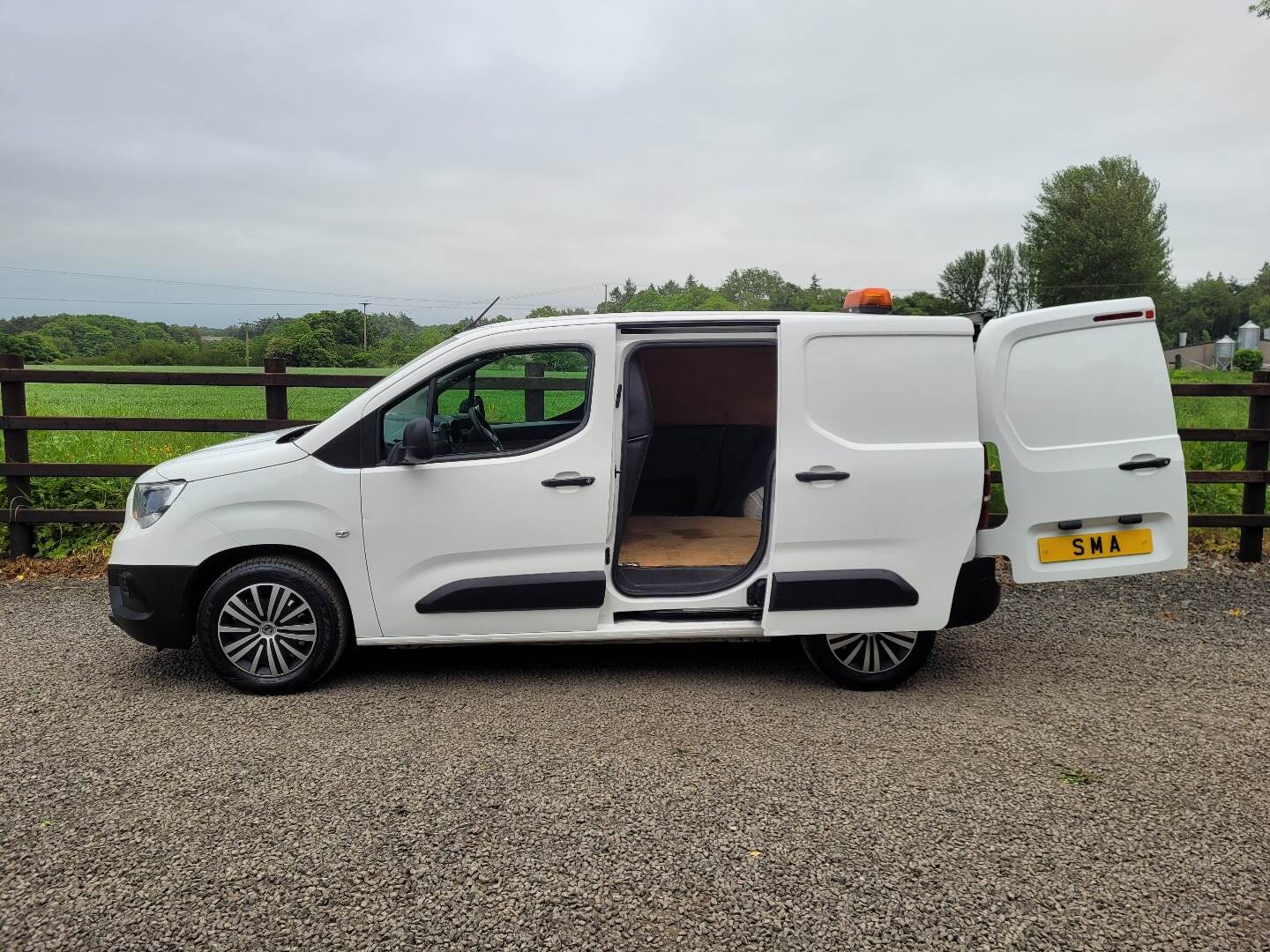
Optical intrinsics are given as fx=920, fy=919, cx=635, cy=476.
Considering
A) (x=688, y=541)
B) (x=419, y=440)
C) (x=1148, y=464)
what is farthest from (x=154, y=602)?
(x=1148, y=464)

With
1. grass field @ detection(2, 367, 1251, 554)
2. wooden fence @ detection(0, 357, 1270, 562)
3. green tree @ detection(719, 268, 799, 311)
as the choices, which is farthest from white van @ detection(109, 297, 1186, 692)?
green tree @ detection(719, 268, 799, 311)

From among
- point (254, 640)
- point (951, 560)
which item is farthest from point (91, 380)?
point (951, 560)

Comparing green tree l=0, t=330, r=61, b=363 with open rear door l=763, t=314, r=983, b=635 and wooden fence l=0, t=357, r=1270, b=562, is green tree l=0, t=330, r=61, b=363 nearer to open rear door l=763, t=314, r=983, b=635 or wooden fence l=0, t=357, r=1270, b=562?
wooden fence l=0, t=357, r=1270, b=562

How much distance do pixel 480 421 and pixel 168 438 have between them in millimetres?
A: 6439

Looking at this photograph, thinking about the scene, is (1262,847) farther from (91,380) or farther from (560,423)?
(91,380)

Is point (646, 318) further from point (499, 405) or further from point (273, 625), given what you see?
point (273, 625)

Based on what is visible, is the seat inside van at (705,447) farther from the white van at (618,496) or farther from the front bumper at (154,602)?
the front bumper at (154,602)

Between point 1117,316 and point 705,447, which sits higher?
point 1117,316

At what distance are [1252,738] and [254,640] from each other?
15.2 feet

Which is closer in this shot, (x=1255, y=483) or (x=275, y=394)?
(x=275, y=394)

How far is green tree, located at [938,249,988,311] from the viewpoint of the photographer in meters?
95.6

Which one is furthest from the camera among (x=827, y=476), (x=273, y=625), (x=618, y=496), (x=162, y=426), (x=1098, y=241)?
(x=1098, y=241)

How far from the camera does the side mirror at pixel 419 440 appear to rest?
4.25 metres

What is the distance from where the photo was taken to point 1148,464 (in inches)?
175
